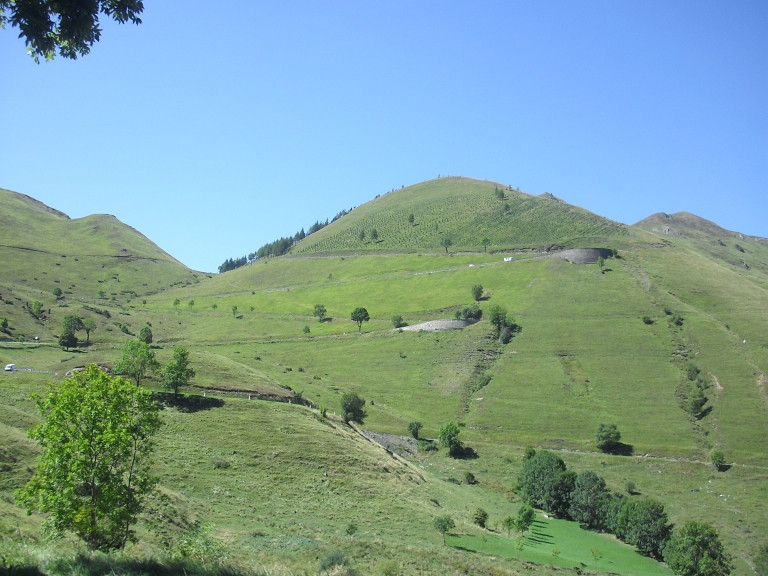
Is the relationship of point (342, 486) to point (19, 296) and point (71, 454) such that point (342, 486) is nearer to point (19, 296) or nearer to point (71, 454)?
point (71, 454)

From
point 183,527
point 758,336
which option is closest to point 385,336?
point 758,336

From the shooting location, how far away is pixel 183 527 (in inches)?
1464

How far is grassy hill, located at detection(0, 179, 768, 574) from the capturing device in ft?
144

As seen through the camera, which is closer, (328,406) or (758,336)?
(328,406)

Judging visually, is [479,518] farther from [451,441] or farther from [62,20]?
[62,20]

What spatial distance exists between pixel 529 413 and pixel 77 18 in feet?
320

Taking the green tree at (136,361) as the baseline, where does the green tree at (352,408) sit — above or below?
below

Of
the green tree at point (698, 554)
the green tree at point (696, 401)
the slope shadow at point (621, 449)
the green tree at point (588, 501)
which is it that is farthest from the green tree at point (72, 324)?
the green tree at point (696, 401)

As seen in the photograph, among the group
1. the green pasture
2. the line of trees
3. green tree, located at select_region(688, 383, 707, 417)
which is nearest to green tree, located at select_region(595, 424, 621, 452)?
the line of trees

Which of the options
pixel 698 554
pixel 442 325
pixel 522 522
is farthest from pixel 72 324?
pixel 698 554

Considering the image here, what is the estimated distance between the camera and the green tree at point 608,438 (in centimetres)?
9038

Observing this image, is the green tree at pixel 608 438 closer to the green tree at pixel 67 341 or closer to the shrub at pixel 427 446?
the shrub at pixel 427 446

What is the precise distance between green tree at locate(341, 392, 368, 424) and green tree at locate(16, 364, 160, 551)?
230 ft

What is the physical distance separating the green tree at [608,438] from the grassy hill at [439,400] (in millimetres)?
1869
